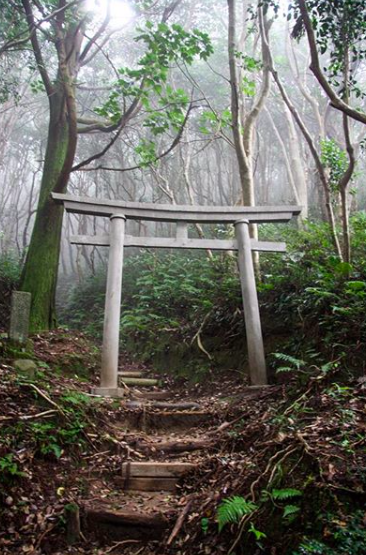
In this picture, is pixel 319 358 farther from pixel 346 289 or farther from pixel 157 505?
pixel 157 505

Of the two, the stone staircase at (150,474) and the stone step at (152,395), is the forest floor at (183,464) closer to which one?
the stone staircase at (150,474)

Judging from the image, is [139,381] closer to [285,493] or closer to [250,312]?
[250,312]

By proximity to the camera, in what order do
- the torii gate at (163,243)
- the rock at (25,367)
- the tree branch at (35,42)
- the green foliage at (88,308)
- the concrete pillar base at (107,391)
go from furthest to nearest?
the green foliage at (88,308) → the tree branch at (35,42) → the torii gate at (163,243) → the concrete pillar base at (107,391) → the rock at (25,367)

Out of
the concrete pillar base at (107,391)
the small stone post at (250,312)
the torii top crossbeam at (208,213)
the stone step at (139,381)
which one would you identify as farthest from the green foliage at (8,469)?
the torii top crossbeam at (208,213)

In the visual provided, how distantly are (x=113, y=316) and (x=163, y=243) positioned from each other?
165 centimetres

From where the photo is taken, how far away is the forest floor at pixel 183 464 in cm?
265

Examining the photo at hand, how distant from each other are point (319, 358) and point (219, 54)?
1750cm

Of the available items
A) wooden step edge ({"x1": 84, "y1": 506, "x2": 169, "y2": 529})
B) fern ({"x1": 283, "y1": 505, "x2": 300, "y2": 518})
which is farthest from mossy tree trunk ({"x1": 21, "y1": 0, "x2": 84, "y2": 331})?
fern ({"x1": 283, "y1": 505, "x2": 300, "y2": 518})

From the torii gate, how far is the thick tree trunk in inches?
47.5

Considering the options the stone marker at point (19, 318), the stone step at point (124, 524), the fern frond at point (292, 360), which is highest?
the stone marker at point (19, 318)

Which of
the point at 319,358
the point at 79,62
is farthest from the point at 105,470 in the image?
the point at 79,62

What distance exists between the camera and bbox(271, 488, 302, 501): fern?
266 centimetres

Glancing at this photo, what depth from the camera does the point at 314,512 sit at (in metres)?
2.54

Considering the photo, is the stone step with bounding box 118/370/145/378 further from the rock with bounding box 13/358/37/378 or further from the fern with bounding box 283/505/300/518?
the fern with bounding box 283/505/300/518
